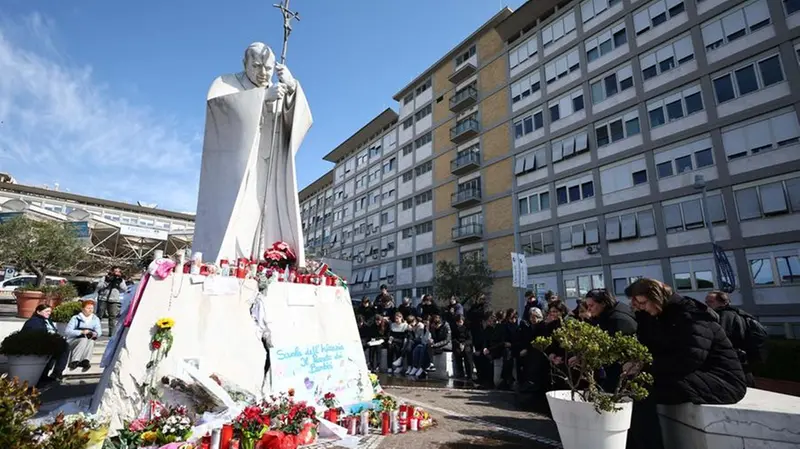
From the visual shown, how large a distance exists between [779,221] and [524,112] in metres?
16.2

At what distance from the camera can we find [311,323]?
5.77 metres

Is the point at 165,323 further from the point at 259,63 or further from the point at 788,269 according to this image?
the point at 788,269

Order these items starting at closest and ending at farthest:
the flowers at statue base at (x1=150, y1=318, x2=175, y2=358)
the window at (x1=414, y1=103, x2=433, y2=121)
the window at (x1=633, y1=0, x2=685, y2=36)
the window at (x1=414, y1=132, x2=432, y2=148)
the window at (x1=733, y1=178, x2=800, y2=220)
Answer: the flowers at statue base at (x1=150, y1=318, x2=175, y2=358) → the window at (x1=733, y1=178, x2=800, y2=220) → the window at (x1=633, y1=0, x2=685, y2=36) → the window at (x1=414, y1=132, x2=432, y2=148) → the window at (x1=414, y1=103, x2=433, y2=121)

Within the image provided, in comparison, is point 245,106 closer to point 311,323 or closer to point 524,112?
point 311,323

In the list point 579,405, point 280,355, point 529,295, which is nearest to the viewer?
point 579,405

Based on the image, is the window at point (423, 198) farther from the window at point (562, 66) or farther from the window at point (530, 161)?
the window at point (562, 66)

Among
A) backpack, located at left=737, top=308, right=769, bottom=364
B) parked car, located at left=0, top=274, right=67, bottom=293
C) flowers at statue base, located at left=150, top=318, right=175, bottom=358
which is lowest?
backpack, located at left=737, top=308, right=769, bottom=364

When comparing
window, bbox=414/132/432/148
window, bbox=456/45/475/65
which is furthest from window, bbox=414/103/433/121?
window, bbox=456/45/475/65

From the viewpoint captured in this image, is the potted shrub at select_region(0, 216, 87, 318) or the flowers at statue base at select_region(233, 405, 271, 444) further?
the potted shrub at select_region(0, 216, 87, 318)

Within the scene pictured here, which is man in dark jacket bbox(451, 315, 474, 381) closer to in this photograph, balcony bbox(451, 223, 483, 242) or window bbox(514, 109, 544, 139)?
balcony bbox(451, 223, 483, 242)

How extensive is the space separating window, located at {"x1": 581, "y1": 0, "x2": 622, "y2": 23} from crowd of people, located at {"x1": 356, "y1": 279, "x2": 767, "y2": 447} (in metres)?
23.8

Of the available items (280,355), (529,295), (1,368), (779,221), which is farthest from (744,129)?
(1,368)

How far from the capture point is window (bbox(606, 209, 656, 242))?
21.3m

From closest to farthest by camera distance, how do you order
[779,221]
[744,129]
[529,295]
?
[529,295] → [779,221] → [744,129]
